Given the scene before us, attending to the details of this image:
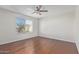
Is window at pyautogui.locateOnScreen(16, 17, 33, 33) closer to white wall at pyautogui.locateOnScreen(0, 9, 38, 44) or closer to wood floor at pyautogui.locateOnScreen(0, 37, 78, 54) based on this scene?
white wall at pyautogui.locateOnScreen(0, 9, 38, 44)

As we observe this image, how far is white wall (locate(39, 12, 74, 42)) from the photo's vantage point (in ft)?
5.05

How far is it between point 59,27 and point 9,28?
0.93m

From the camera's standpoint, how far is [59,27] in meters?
1.61

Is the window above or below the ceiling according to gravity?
below

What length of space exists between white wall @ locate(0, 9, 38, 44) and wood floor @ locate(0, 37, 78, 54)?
0.28 feet

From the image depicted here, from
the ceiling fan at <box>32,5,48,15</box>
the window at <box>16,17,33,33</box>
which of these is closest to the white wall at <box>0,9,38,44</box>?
the window at <box>16,17,33,33</box>

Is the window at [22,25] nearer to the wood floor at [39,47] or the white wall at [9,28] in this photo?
the white wall at [9,28]

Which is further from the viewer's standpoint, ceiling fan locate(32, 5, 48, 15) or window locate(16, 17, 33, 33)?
window locate(16, 17, 33, 33)

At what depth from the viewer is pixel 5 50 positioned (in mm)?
1501

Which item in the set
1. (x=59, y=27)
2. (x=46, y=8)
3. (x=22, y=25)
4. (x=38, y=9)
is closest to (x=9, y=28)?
(x=22, y=25)
